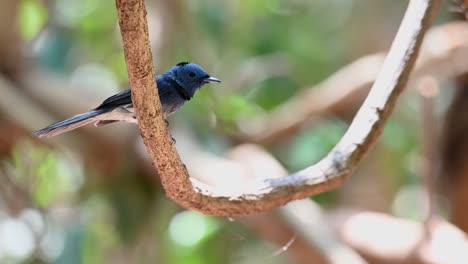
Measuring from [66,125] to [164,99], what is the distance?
364 mm

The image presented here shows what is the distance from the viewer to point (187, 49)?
5.95 metres

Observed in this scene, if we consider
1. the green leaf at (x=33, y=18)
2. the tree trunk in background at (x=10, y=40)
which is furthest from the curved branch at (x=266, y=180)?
the green leaf at (x=33, y=18)

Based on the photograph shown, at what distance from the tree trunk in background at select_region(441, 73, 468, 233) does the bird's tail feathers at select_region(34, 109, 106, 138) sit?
3.52 m

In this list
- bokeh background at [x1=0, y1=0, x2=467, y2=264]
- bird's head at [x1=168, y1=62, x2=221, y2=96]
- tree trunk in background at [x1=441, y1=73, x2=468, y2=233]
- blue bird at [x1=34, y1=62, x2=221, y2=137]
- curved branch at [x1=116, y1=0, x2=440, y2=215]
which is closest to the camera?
curved branch at [x1=116, y1=0, x2=440, y2=215]

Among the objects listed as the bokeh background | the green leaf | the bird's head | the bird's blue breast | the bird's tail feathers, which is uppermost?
the bird's head

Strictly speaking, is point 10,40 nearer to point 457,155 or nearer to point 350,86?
point 350,86

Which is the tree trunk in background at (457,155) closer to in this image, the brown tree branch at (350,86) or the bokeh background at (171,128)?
the bokeh background at (171,128)

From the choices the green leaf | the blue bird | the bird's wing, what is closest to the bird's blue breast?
the blue bird

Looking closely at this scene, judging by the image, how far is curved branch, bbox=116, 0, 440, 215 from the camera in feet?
5.74

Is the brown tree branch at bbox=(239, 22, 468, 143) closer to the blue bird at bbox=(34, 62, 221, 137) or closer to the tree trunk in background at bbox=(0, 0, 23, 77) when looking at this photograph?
the tree trunk in background at bbox=(0, 0, 23, 77)

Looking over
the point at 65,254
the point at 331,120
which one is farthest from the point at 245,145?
the point at 65,254

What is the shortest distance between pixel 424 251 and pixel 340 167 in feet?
7.12

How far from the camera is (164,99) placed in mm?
2559

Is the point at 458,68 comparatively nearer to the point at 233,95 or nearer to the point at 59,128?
the point at 233,95
